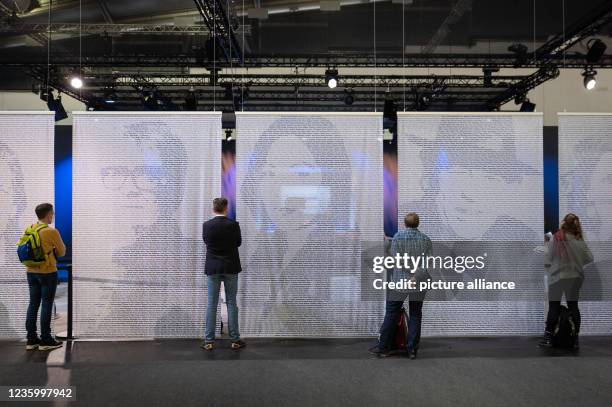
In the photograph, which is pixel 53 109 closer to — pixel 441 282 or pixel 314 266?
Answer: pixel 314 266

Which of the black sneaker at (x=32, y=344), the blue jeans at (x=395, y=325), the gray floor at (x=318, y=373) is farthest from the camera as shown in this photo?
the black sneaker at (x=32, y=344)

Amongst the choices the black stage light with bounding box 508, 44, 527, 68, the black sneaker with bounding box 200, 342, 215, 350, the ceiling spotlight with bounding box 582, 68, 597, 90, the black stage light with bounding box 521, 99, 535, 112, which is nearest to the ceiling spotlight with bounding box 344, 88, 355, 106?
the black stage light with bounding box 521, 99, 535, 112

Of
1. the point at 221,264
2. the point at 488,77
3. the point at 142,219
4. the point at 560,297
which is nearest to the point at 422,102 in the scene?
the point at 488,77

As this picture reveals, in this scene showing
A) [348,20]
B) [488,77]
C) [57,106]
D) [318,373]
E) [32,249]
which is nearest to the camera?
[318,373]

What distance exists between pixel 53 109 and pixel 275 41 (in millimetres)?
2946

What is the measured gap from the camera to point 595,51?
18.3 feet

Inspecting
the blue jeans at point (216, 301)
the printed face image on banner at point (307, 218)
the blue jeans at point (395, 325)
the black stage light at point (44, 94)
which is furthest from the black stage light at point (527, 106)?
the black stage light at point (44, 94)

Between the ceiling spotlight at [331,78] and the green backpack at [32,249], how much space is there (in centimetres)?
392

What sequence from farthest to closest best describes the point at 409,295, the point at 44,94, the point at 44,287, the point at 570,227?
the point at 44,94
the point at 570,227
the point at 44,287
the point at 409,295

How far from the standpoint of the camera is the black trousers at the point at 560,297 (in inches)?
175

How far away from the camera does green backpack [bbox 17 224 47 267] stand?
418cm

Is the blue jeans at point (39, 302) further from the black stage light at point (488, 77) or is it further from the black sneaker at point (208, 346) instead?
the black stage light at point (488, 77)

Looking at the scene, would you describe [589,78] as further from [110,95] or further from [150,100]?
[110,95]

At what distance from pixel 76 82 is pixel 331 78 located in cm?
337
